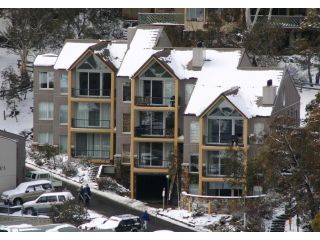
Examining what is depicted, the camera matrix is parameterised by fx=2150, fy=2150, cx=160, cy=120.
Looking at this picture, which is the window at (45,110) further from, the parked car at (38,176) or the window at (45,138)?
the parked car at (38,176)

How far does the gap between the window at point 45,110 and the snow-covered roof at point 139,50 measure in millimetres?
4543

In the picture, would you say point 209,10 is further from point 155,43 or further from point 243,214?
point 243,214

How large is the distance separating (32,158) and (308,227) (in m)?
15.2

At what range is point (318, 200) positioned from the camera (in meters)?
76.3

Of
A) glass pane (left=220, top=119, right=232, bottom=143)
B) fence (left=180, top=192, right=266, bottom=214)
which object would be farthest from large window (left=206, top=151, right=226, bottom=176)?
fence (left=180, top=192, right=266, bottom=214)

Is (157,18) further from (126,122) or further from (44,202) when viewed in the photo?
(44,202)

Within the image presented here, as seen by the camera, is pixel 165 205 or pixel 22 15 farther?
pixel 22 15

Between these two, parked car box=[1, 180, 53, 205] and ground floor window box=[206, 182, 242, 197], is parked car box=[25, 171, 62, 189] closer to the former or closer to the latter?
parked car box=[1, 180, 53, 205]

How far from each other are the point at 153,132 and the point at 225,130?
154 inches

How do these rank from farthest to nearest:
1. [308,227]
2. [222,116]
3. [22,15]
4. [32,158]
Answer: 1. [22,15]
2. [32,158]
3. [222,116]
4. [308,227]

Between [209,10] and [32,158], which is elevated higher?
[209,10]

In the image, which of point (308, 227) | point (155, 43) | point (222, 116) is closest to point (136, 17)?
point (155, 43)

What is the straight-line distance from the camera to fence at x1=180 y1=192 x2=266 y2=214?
3118 inches

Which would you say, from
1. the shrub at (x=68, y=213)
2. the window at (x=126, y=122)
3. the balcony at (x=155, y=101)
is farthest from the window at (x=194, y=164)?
the shrub at (x=68, y=213)
